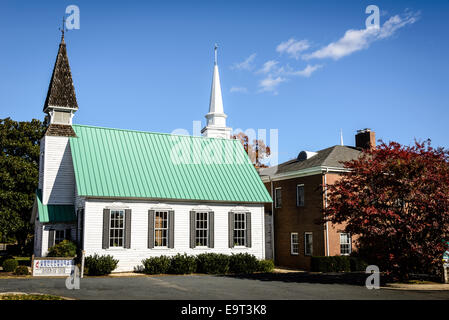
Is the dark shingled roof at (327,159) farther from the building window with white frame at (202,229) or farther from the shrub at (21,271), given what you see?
the shrub at (21,271)

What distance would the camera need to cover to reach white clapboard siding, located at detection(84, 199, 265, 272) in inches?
1010

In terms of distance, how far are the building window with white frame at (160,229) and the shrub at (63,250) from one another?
4.75 metres

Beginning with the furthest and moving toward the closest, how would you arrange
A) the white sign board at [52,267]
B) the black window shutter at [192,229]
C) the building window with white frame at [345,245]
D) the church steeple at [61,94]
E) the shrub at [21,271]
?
the church steeple at [61,94] → the building window with white frame at [345,245] → the black window shutter at [192,229] → the shrub at [21,271] → the white sign board at [52,267]

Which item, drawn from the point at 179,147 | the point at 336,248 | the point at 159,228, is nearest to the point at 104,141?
the point at 179,147

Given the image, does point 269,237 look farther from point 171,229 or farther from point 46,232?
point 46,232

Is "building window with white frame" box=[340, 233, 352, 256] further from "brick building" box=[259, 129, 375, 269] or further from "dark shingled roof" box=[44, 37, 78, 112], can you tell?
"dark shingled roof" box=[44, 37, 78, 112]

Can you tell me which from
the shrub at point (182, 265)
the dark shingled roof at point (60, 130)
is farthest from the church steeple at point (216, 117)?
the shrub at point (182, 265)

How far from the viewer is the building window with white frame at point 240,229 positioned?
29406 mm

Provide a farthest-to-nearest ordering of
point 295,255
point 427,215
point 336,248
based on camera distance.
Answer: point 295,255
point 336,248
point 427,215

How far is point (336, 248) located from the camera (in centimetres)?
2956

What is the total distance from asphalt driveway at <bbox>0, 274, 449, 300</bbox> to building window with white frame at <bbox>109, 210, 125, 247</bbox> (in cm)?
433

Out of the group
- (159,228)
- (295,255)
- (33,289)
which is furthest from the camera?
(295,255)
